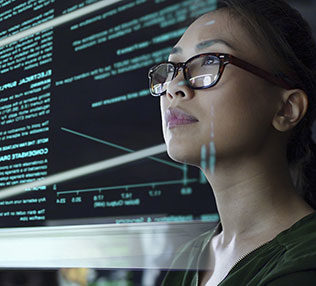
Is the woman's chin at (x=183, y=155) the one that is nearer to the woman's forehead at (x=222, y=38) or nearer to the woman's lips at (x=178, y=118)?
the woman's lips at (x=178, y=118)

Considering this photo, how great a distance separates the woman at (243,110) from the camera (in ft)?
1.97

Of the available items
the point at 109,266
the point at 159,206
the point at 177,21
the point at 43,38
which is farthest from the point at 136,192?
the point at 43,38

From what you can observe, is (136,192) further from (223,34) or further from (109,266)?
(223,34)

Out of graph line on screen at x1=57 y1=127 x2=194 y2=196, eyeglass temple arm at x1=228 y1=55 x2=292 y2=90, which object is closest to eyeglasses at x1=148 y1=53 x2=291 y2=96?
eyeglass temple arm at x1=228 y1=55 x2=292 y2=90

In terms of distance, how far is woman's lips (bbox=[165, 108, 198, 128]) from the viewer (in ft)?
2.01

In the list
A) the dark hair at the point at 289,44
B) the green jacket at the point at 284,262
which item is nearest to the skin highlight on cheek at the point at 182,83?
the dark hair at the point at 289,44

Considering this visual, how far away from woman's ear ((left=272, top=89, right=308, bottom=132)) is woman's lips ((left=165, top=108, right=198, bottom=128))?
0.12 meters

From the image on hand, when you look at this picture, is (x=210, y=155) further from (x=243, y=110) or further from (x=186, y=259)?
(x=186, y=259)

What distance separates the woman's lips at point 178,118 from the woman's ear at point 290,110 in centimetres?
12

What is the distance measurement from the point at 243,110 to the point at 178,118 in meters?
0.09

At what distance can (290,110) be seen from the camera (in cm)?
63

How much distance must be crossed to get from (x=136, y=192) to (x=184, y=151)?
181mm

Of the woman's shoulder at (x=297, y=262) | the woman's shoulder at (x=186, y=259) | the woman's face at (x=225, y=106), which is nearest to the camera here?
the woman's shoulder at (x=297, y=262)

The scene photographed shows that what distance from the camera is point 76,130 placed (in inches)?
A: 34.2
